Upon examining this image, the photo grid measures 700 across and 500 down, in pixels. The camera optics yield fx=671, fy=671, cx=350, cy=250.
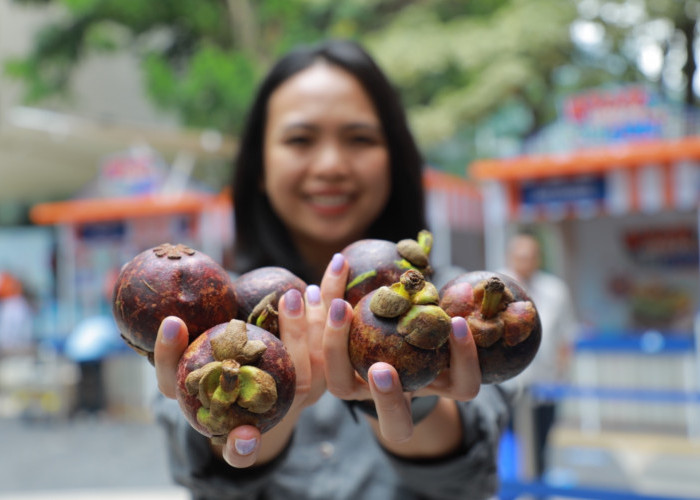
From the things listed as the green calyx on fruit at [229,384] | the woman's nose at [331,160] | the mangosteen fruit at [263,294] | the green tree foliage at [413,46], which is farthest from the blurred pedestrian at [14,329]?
the green calyx on fruit at [229,384]

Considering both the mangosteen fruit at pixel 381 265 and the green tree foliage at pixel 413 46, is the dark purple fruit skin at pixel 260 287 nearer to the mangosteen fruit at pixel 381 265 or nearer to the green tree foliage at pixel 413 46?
the mangosteen fruit at pixel 381 265

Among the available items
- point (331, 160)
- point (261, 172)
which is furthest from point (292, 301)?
point (261, 172)

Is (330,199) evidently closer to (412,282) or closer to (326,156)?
(326,156)

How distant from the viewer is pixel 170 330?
1.17m

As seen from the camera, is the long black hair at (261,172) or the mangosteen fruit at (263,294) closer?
the mangosteen fruit at (263,294)

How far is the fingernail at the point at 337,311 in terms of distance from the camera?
120 cm

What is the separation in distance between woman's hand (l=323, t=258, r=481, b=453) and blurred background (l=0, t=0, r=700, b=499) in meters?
2.36

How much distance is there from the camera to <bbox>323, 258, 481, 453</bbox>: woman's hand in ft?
3.82

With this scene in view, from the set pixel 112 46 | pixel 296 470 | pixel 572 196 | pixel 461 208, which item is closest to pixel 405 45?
pixel 461 208

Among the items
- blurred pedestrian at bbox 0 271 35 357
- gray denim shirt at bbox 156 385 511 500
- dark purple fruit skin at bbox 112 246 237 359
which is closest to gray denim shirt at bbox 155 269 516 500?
gray denim shirt at bbox 156 385 511 500

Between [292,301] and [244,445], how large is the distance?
0.94 ft

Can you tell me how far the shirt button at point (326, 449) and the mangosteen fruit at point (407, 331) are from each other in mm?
881

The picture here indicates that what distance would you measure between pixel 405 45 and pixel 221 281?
37.7 feet

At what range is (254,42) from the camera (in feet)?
46.2
